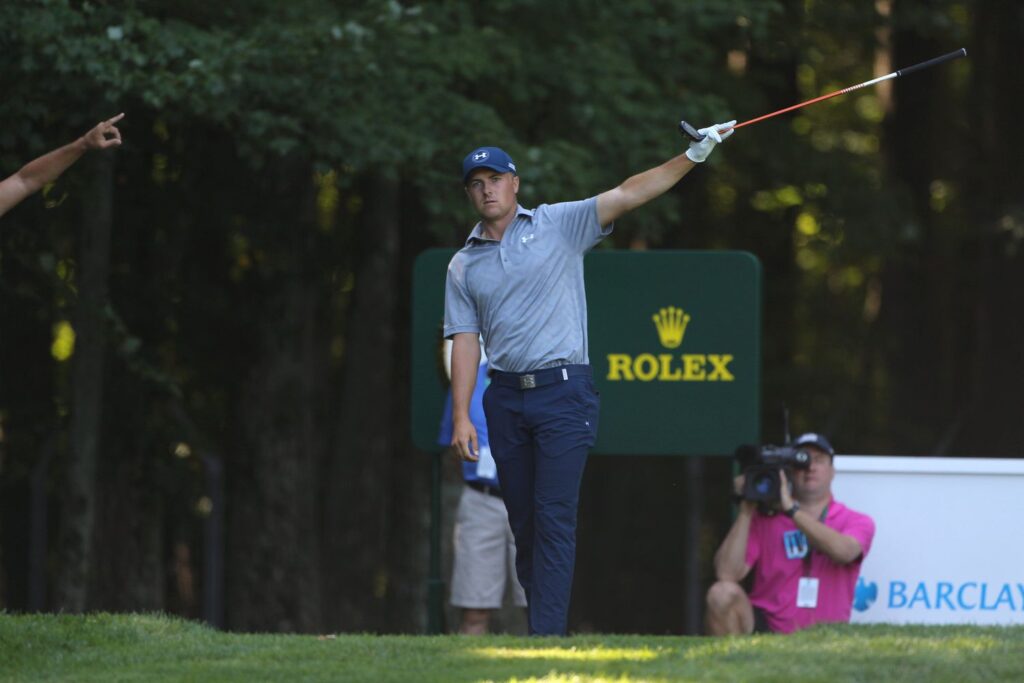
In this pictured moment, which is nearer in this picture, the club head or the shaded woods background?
the club head

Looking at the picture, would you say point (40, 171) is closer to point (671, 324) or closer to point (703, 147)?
point (703, 147)

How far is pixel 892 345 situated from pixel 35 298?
35.7ft

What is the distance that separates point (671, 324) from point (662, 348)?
13 cm

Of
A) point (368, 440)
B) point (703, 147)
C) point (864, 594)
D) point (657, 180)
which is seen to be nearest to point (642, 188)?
point (657, 180)

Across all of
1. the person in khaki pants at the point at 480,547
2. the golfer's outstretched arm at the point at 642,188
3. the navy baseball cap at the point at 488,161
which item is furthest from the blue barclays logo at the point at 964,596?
the navy baseball cap at the point at 488,161

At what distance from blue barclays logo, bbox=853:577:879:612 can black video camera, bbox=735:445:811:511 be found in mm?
575

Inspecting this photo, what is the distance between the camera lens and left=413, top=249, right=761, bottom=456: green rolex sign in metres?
9.27

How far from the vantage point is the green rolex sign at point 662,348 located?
927cm

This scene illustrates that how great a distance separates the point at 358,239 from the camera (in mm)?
15859

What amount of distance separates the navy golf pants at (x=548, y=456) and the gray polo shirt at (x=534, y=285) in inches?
3.3

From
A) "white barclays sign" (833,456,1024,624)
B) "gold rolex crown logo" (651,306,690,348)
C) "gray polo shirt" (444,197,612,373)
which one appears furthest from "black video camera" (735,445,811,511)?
"gray polo shirt" (444,197,612,373)

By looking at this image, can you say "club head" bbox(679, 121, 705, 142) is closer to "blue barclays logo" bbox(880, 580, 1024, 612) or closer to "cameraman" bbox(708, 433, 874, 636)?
"cameraman" bbox(708, 433, 874, 636)

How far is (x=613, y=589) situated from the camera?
655 inches

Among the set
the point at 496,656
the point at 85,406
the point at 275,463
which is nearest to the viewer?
the point at 496,656
